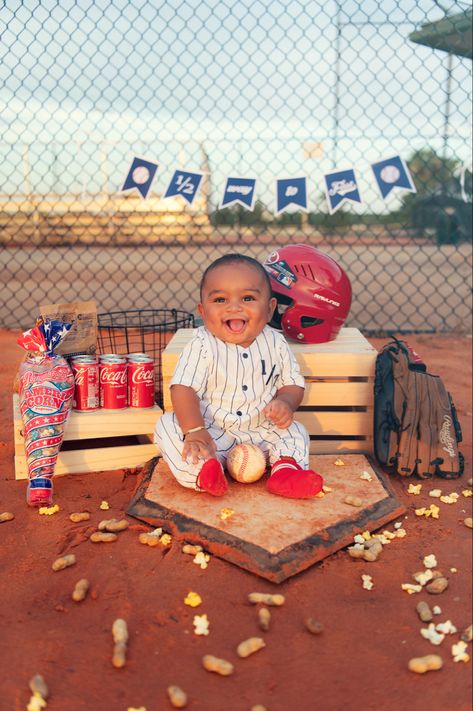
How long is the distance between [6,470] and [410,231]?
58.0 feet

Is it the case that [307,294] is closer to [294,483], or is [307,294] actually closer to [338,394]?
[338,394]

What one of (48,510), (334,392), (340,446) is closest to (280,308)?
(334,392)

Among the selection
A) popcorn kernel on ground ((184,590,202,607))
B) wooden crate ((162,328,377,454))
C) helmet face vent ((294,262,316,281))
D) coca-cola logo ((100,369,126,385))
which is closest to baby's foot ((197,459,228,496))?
popcorn kernel on ground ((184,590,202,607))

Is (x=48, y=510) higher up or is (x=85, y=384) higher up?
(x=85, y=384)

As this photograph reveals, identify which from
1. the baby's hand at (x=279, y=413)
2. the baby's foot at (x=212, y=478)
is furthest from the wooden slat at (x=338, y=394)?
the baby's foot at (x=212, y=478)

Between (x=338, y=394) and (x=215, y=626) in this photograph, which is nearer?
(x=215, y=626)

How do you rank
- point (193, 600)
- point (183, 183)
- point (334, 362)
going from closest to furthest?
1. point (193, 600)
2. point (334, 362)
3. point (183, 183)

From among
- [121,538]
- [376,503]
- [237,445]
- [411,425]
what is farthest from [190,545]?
[411,425]

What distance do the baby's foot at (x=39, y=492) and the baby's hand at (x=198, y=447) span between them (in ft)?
2.03

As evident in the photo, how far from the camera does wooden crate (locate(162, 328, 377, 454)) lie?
133 inches

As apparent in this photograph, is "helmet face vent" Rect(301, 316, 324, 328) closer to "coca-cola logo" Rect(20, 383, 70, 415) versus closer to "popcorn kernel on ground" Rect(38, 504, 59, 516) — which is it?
"coca-cola logo" Rect(20, 383, 70, 415)

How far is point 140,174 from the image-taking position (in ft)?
14.9

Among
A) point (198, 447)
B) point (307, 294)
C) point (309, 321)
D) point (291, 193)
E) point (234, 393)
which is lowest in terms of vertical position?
point (198, 447)

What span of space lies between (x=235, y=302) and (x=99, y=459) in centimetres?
105
